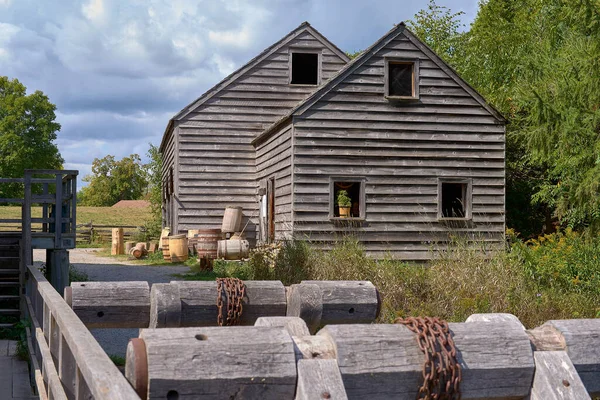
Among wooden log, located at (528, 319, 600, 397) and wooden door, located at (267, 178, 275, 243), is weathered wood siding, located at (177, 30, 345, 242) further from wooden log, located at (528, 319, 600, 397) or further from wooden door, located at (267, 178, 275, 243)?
wooden log, located at (528, 319, 600, 397)

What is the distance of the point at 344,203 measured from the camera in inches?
701

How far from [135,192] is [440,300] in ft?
300

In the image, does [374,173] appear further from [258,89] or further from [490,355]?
[490,355]

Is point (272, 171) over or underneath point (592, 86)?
underneath

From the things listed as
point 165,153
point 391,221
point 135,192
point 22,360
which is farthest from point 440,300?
point 135,192

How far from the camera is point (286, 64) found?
2289cm

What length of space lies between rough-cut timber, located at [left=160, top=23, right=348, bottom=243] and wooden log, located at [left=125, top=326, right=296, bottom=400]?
1997 centimetres

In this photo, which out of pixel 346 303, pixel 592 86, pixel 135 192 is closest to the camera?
pixel 346 303

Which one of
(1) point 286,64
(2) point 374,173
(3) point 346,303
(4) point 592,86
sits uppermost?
(1) point 286,64

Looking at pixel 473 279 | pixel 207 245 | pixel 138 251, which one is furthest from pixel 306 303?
pixel 138 251

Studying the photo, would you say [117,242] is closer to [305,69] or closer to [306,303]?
[305,69]

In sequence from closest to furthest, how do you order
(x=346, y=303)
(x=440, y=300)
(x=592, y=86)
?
(x=346, y=303) < (x=440, y=300) < (x=592, y=86)

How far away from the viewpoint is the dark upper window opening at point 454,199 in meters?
18.9

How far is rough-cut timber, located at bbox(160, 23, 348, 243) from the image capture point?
22562mm
